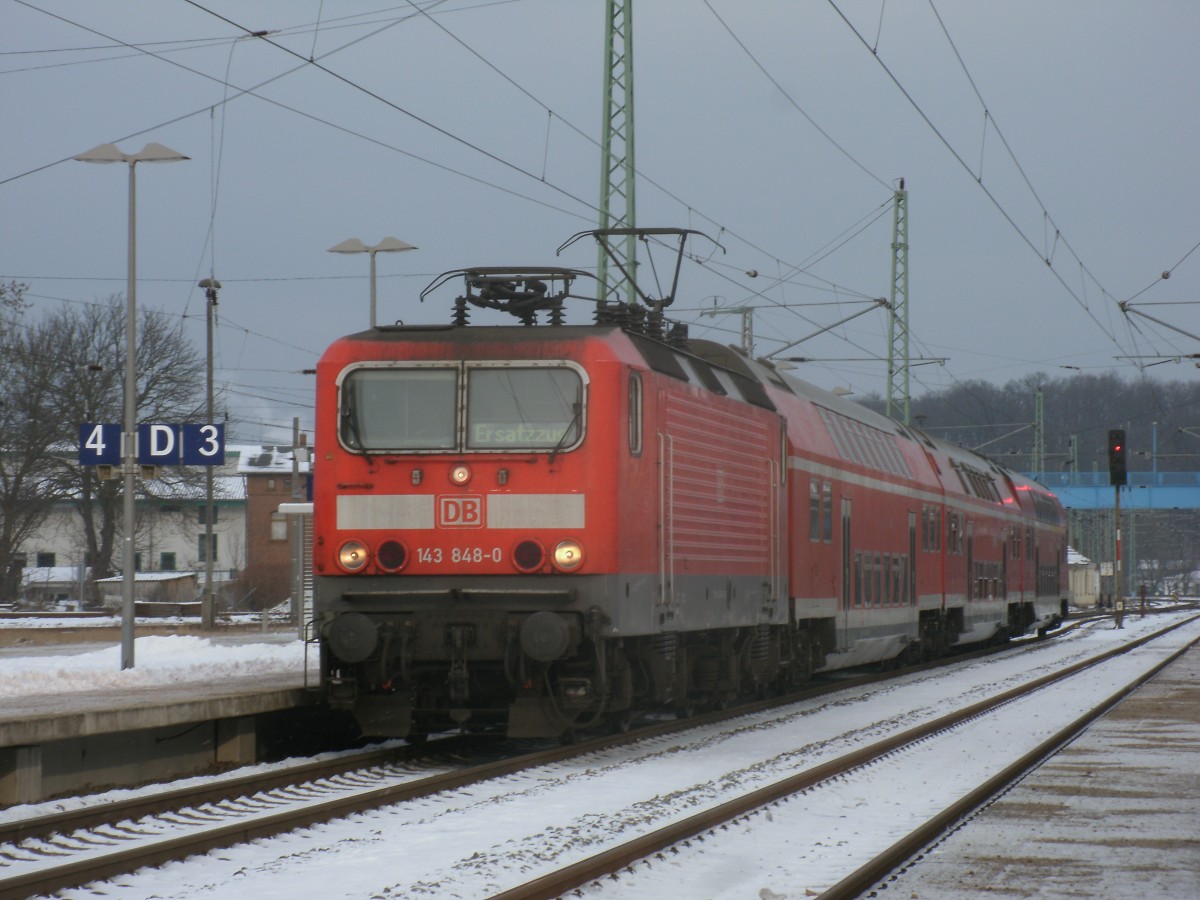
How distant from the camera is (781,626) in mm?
18422

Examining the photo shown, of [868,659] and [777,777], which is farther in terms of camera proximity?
[868,659]

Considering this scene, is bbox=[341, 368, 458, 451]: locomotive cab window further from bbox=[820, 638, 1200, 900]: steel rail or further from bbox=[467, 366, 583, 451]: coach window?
bbox=[820, 638, 1200, 900]: steel rail

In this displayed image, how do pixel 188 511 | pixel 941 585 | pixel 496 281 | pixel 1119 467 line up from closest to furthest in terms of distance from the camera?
pixel 496 281, pixel 941 585, pixel 1119 467, pixel 188 511

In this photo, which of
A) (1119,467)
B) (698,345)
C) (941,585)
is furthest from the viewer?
(1119,467)

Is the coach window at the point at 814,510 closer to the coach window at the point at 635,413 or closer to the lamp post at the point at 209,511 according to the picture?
the coach window at the point at 635,413

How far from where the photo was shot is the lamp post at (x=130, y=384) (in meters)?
17.7

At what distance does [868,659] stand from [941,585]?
207 inches

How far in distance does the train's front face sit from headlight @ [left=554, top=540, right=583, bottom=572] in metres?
0.01

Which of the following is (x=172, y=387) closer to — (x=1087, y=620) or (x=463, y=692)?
(x=1087, y=620)

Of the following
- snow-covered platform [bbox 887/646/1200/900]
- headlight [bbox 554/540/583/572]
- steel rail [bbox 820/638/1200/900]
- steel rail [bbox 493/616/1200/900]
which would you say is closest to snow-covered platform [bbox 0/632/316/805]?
headlight [bbox 554/540/583/572]

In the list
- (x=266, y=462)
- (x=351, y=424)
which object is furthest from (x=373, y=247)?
(x=266, y=462)

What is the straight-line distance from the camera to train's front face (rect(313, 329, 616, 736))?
41.9 ft

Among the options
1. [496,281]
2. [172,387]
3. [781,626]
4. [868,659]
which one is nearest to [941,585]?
[868,659]

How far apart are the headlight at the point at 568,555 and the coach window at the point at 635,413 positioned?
0.95 meters
